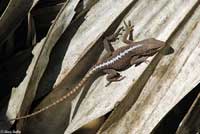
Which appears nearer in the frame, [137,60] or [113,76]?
[113,76]

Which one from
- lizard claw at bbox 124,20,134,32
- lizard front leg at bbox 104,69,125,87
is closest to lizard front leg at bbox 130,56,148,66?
lizard front leg at bbox 104,69,125,87

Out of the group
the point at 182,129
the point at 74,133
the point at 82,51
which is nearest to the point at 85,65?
the point at 82,51

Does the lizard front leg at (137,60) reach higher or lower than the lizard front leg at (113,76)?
lower

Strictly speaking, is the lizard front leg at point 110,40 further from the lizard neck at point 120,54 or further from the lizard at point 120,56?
the lizard neck at point 120,54

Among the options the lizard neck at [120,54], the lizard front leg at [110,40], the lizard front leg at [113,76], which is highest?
the lizard front leg at [110,40]

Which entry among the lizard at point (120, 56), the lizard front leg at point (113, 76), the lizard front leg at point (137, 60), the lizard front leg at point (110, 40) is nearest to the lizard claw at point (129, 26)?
the lizard at point (120, 56)

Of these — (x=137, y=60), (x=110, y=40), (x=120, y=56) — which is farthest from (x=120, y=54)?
(x=110, y=40)

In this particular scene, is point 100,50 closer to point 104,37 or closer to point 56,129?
point 104,37

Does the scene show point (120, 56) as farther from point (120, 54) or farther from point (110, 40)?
point (110, 40)

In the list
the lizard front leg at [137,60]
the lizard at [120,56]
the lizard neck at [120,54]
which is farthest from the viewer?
the lizard neck at [120,54]
